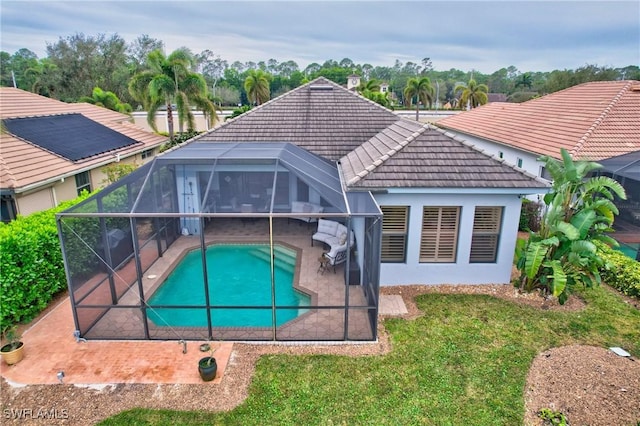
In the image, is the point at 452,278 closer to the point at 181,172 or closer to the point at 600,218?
the point at 600,218

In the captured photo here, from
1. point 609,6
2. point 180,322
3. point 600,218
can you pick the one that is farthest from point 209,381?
point 609,6

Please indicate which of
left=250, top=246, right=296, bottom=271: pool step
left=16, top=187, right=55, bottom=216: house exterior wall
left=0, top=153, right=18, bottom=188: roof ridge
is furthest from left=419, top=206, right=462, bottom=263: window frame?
left=16, top=187, right=55, bottom=216: house exterior wall

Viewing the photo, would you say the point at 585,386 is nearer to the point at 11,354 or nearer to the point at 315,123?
the point at 11,354

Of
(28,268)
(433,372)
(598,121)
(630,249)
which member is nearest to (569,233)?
→ (433,372)

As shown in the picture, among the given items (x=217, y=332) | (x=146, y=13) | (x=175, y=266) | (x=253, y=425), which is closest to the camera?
(x=253, y=425)

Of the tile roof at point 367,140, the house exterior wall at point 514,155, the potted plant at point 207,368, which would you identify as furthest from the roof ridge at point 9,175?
the house exterior wall at point 514,155

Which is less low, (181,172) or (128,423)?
(181,172)
